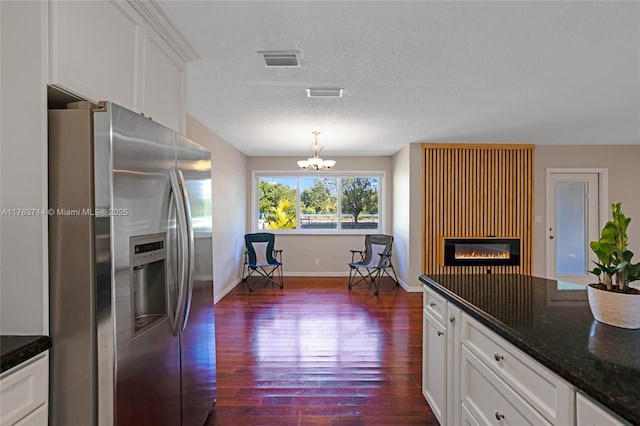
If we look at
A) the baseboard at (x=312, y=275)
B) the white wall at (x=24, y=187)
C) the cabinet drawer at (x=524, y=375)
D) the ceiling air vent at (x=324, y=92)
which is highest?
the ceiling air vent at (x=324, y=92)

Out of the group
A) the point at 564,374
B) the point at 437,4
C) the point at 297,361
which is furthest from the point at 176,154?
the point at 297,361

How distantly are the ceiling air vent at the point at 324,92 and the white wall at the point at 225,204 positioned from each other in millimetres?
1618

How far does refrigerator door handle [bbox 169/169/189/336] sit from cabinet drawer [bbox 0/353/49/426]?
0.49 m

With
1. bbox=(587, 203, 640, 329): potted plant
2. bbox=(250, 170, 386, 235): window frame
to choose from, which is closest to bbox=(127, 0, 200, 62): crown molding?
bbox=(587, 203, 640, 329): potted plant

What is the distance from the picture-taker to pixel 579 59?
2.31 meters

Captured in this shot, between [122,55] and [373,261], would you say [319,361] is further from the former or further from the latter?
[373,261]

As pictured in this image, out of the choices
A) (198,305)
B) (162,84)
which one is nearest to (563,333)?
(198,305)

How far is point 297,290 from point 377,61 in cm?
388

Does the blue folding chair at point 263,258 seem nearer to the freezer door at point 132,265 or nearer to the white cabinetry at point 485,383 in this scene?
the white cabinetry at point 485,383

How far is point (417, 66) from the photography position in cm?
240

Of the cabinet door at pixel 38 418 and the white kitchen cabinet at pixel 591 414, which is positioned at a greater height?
the white kitchen cabinet at pixel 591 414

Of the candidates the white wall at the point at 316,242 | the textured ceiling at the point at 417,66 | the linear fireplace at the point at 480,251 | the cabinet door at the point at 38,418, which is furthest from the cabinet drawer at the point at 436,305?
the white wall at the point at 316,242

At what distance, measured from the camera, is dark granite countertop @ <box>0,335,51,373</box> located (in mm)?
941

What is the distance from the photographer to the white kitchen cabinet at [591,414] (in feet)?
2.62
